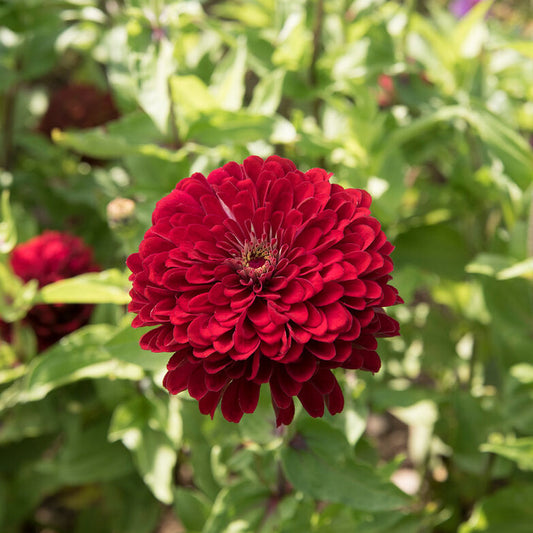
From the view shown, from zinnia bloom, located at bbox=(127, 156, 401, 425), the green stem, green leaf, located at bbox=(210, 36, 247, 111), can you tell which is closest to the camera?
zinnia bloom, located at bbox=(127, 156, 401, 425)

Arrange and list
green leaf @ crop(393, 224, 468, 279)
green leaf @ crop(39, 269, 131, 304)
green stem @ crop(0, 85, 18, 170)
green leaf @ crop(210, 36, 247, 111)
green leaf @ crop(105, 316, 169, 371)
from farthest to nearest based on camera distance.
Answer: green stem @ crop(0, 85, 18, 170) < green leaf @ crop(393, 224, 468, 279) < green leaf @ crop(210, 36, 247, 111) < green leaf @ crop(39, 269, 131, 304) < green leaf @ crop(105, 316, 169, 371)

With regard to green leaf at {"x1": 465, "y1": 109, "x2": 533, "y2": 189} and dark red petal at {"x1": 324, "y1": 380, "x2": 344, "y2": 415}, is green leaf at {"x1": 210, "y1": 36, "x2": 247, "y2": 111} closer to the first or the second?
green leaf at {"x1": 465, "y1": 109, "x2": 533, "y2": 189}

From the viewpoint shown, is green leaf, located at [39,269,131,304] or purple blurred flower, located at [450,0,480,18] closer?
green leaf, located at [39,269,131,304]

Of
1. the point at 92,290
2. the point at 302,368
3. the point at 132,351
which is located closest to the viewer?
the point at 302,368

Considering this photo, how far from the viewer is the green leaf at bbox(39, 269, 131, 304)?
0.70 meters

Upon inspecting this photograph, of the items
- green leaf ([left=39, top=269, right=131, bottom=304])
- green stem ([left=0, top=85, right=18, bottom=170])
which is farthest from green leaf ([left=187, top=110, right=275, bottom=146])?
green stem ([left=0, top=85, right=18, bottom=170])

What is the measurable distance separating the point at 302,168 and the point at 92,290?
0.37m

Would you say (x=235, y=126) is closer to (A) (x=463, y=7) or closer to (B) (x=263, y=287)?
(B) (x=263, y=287)

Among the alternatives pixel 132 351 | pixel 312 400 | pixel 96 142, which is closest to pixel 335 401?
pixel 312 400

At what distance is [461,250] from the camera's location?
0.95m

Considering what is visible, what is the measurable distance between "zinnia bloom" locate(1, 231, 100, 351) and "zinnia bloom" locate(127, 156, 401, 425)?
1.29 ft

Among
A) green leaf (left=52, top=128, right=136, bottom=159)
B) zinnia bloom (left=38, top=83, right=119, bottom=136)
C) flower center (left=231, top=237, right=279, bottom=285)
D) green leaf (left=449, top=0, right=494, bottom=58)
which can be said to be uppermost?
flower center (left=231, top=237, right=279, bottom=285)

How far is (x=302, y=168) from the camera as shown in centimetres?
92

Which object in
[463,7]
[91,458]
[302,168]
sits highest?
[463,7]
